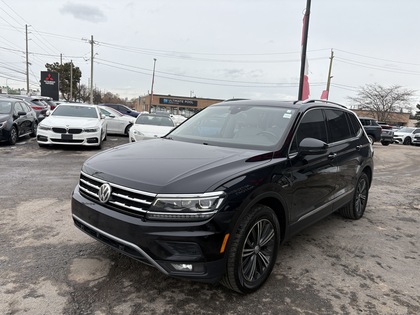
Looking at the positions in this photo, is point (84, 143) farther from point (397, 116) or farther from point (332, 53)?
point (397, 116)

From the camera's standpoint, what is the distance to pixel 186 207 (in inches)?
96.1

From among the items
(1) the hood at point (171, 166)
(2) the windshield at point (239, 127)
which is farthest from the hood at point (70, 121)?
(1) the hood at point (171, 166)

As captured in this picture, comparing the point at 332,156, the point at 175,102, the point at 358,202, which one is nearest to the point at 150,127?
the point at 358,202

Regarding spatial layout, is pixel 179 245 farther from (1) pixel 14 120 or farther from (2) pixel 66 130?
(1) pixel 14 120

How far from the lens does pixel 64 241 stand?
3.75 meters

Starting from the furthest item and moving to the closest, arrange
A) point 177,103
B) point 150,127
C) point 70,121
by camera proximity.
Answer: point 177,103 → point 150,127 → point 70,121

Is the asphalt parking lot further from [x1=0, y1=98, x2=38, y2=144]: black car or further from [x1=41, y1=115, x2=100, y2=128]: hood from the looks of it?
[x1=0, y1=98, x2=38, y2=144]: black car

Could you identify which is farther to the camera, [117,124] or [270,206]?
[117,124]

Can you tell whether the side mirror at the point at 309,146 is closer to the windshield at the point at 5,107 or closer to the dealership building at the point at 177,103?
the windshield at the point at 5,107

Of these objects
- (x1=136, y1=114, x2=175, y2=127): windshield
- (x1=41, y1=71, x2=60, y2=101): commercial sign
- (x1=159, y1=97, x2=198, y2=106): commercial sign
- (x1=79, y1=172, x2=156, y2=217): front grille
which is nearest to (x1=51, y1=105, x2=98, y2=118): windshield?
(x1=136, y1=114, x2=175, y2=127): windshield

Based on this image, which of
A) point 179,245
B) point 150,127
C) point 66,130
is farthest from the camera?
point 150,127

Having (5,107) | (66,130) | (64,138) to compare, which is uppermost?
(5,107)

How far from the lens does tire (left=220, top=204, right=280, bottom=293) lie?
103 inches

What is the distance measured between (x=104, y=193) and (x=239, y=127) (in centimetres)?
180
